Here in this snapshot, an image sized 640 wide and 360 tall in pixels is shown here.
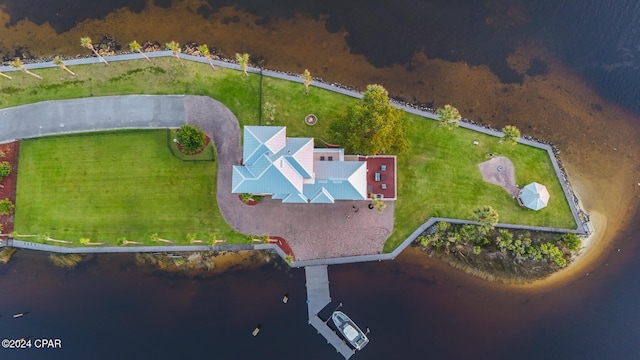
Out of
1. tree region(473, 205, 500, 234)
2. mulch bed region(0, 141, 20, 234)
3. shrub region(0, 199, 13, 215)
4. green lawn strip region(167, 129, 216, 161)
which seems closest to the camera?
tree region(473, 205, 500, 234)

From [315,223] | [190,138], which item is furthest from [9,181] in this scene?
[315,223]

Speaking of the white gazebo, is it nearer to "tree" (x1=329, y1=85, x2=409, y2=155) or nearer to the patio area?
"tree" (x1=329, y1=85, x2=409, y2=155)

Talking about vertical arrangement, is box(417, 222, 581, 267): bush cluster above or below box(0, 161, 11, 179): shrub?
below

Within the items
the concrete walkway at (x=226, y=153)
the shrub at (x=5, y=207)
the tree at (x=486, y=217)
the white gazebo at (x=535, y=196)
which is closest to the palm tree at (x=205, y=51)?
the concrete walkway at (x=226, y=153)

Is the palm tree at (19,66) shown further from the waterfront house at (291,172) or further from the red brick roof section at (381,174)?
the red brick roof section at (381,174)

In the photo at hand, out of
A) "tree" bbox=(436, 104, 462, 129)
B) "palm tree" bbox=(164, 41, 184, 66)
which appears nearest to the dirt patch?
"tree" bbox=(436, 104, 462, 129)
